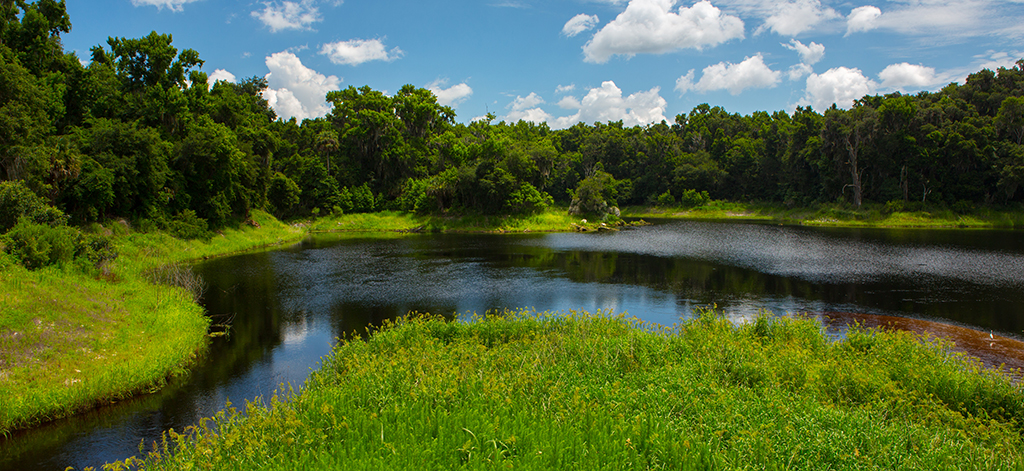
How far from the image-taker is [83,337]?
14.5 m

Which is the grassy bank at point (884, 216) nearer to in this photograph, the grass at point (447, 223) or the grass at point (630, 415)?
the grass at point (447, 223)

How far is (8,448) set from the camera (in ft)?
33.2

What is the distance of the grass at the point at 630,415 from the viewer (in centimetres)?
611

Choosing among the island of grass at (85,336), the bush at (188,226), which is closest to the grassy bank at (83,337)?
the island of grass at (85,336)

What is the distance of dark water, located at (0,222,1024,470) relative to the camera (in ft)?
40.6

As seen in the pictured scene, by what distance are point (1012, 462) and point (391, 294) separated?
75.7 ft

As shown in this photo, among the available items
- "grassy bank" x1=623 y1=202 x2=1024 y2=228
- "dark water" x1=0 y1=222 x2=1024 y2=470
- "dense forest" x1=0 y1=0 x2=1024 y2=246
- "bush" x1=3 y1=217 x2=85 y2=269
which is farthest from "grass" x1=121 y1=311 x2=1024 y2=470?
"grassy bank" x1=623 y1=202 x2=1024 y2=228

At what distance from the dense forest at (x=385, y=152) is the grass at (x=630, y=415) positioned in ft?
66.8

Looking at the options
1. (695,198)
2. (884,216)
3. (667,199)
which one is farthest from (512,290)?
(667,199)

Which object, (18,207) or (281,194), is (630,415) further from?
(281,194)

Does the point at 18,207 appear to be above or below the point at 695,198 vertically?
above

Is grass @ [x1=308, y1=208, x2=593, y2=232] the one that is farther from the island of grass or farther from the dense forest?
the island of grass

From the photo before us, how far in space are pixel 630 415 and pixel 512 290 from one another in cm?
1936

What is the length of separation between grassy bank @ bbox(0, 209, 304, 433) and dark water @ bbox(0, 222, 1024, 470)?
1.93 ft
